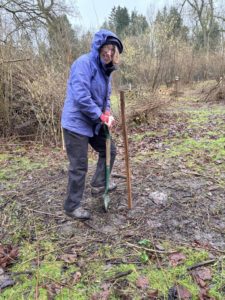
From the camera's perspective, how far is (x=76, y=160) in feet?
9.14

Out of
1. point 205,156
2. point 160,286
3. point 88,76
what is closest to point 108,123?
point 88,76

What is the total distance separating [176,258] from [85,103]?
1563 mm

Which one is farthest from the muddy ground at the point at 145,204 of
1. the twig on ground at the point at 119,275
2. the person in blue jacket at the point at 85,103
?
the twig on ground at the point at 119,275

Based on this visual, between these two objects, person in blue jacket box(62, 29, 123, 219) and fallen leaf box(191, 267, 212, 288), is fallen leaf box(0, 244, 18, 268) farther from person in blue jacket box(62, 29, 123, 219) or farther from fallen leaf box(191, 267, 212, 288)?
fallen leaf box(191, 267, 212, 288)

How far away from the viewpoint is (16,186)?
159 inches

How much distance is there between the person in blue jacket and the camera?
101 inches

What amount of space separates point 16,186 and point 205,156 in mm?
3038

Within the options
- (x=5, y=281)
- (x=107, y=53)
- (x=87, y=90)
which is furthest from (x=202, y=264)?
(x=107, y=53)

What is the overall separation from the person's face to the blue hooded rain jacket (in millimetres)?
42

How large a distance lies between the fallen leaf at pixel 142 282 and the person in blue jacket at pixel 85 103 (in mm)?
948

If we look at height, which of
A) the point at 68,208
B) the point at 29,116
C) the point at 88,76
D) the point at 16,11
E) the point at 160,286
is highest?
the point at 16,11

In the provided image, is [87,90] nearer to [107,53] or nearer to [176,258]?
[107,53]

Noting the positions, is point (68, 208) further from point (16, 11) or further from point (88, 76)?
point (16, 11)

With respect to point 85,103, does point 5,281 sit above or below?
below
